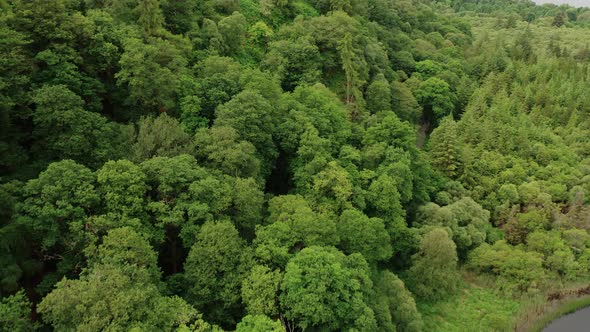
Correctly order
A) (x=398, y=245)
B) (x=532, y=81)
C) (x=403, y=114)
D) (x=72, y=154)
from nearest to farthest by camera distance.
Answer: (x=72, y=154) → (x=398, y=245) → (x=403, y=114) → (x=532, y=81)

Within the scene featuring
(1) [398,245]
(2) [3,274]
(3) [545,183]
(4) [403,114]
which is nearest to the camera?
(2) [3,274]

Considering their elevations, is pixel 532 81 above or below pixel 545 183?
above

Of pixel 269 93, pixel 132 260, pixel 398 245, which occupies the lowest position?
pixel 398 245

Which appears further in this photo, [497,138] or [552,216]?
[497,138]

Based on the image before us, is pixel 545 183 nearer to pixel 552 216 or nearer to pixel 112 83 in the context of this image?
pixel 552 216

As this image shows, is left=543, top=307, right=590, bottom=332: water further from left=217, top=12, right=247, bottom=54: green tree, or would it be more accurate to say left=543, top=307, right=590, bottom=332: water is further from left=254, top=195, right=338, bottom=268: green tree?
left=217, top=12, right=247, bottom=54: green tree

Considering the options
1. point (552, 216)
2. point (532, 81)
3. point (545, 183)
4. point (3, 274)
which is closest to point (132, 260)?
point (3, 274)
